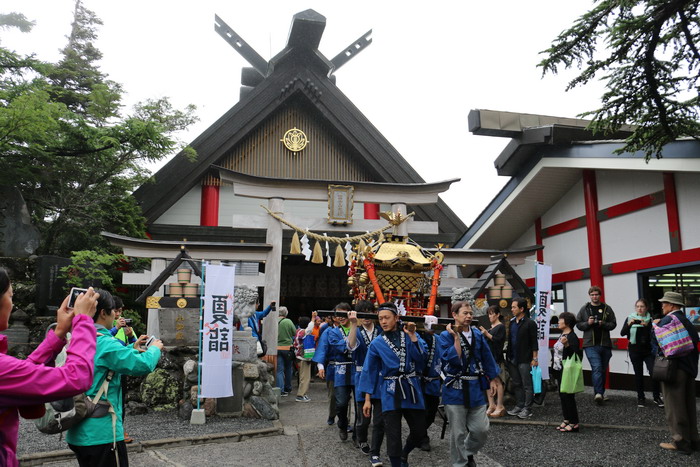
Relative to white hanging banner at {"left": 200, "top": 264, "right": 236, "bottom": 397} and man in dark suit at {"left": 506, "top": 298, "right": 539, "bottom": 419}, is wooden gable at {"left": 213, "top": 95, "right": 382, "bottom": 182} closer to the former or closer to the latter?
white hanging banner at {"left": 200, "top": 264, "right": 236, "bottom": 397}

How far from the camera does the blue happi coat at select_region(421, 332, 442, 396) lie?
17.4ft

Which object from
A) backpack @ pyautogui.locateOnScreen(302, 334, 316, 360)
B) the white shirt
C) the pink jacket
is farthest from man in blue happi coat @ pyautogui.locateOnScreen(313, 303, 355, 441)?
the pink jacket

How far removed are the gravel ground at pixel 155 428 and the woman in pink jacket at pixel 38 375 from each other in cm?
446

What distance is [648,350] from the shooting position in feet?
26.5

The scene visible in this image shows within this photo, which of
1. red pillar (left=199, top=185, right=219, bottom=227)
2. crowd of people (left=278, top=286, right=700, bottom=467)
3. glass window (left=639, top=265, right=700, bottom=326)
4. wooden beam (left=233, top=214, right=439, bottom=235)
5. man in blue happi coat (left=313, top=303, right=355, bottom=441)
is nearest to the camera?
crowd of people (left=278, top=286, right=700, bottom=467)

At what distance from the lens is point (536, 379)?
7.95 metres

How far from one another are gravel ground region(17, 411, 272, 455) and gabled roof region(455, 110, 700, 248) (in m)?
7.35

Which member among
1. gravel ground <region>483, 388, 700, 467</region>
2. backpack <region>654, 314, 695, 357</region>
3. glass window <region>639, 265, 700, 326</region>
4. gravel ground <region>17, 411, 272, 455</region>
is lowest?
gravel ground <region>17, 411, 272, 455</region>

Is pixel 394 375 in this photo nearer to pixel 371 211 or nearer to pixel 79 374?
pixel 79 374

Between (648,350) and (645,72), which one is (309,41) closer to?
(645,72)

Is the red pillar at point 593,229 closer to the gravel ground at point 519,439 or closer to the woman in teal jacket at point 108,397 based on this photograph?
the gravel ground at point 519,439

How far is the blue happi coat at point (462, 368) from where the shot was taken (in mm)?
4938

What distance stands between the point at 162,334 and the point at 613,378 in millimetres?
8671

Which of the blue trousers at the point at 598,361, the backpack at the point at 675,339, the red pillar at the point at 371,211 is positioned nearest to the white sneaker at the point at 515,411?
the blue trousers at the point at 598,361
